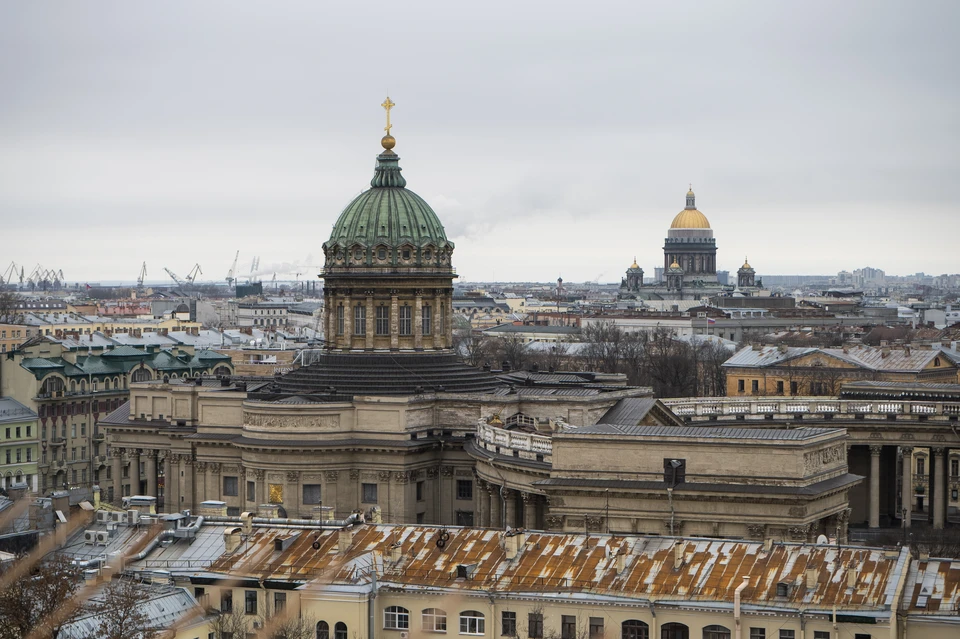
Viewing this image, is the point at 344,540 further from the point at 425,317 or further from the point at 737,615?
the point at 425,317

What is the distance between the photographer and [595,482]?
94875 mm

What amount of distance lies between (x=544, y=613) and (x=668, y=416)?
45005 mm

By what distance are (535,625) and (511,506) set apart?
3296cm

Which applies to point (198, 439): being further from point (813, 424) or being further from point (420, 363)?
point (813, 424)

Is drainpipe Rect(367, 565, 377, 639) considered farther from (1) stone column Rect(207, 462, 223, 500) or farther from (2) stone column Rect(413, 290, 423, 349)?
(2) stone column Rect(413, 290, 423, 349)

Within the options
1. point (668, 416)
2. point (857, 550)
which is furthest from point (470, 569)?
point (668, 416)

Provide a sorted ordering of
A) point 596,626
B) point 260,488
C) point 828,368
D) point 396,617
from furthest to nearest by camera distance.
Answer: point 828,368
point 260,488
point 396,617
point 596,626

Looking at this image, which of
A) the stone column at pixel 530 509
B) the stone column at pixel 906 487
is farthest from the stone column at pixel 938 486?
the stone column at pixel 530 509

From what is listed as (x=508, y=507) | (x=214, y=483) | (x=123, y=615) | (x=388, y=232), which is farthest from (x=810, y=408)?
(x=123, y=615)

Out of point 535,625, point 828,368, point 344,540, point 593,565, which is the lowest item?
point 535,625

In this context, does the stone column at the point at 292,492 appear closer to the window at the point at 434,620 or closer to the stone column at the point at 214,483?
the stone column at the point at 214,483

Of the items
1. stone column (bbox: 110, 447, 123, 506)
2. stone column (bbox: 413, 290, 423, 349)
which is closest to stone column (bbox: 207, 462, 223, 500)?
stone column (bbox: 110, 447, 123, 506)

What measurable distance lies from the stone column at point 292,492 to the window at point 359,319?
40.1ft

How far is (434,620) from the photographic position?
236 feet
